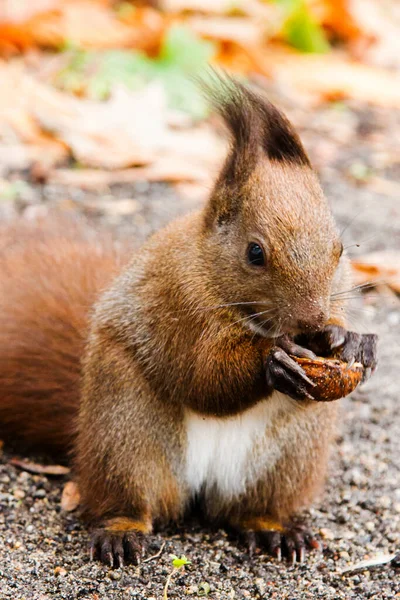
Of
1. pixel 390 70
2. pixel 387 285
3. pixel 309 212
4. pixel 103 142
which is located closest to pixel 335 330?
pixel 309 212

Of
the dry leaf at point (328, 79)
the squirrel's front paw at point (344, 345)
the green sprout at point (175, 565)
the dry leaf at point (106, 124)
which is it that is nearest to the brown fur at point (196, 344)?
the squirrel's front paw at point (344, 345)

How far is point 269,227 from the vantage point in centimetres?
289

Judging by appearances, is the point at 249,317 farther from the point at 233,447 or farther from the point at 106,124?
the point at 106,124

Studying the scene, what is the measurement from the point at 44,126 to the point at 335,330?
3582 millimetres

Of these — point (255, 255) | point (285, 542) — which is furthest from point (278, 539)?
point (255, 255)

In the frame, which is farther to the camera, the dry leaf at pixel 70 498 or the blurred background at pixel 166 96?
the blurred background at pixel 166 96

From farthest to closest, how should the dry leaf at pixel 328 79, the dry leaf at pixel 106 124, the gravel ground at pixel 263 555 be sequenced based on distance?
the dry leaf at pixel 328 79 → the dry leaf at pixel 106 124 → the gravel ground at pixel 263 555

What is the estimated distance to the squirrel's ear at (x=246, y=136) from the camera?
3.07m

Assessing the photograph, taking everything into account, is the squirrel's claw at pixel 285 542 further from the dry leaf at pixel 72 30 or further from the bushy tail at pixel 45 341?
the dry leaf at pixel 72 30

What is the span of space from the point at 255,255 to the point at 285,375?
1.22 ft

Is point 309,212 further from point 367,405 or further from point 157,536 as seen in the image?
point 367,405

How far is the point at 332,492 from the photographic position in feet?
12.2

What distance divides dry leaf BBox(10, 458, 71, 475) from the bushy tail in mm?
73

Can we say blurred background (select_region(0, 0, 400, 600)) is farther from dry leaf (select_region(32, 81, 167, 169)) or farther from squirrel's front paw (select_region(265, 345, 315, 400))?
squirrel's front paw (select_region(265, 345, 315, 400))
